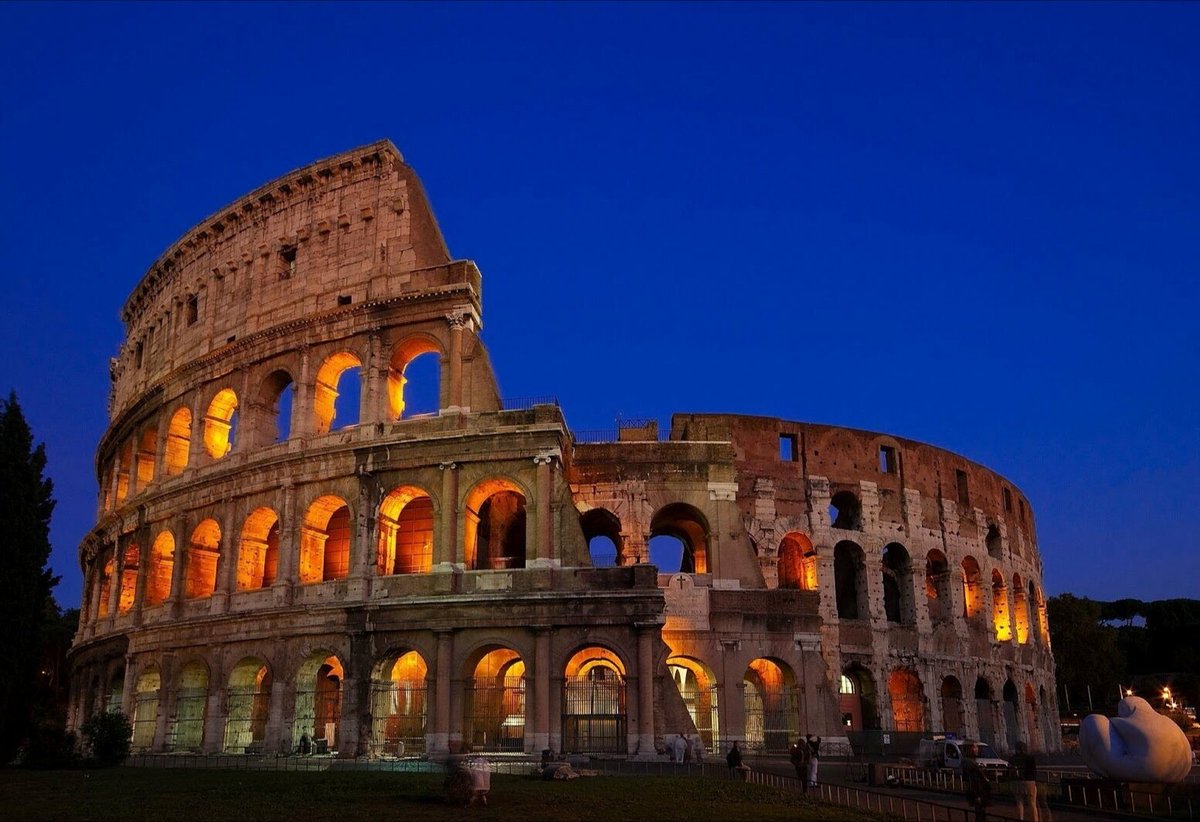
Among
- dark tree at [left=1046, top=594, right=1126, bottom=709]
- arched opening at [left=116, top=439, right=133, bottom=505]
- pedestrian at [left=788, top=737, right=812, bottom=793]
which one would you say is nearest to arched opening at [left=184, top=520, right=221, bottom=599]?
arched opening at [left=116, top=439, right=133, bottom=505]

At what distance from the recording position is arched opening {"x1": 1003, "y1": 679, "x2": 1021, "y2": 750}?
121 ft

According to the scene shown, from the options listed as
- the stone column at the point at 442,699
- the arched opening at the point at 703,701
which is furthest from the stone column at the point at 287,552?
the arched opening at the point at 703,701

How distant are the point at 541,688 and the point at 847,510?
1549 centimetres

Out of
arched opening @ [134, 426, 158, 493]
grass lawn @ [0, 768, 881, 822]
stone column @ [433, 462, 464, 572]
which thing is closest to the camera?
grass lawn @ [0, 768, 881, 822]

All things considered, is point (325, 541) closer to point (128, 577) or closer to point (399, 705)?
point (399, 705)

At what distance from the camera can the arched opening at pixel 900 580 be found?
34.5 m

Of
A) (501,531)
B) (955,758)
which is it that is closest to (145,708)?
(501,531)

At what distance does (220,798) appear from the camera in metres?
14.9

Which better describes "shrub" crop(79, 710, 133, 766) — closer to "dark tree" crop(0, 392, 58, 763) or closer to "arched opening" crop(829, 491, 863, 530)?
"dark tree" crop(0, 392, 58, 763)

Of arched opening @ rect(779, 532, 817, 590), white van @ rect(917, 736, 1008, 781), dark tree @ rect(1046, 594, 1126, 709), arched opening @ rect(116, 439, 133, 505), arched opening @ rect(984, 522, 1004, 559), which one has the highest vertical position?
arched opening @ rect(116, 439, 133, 505)

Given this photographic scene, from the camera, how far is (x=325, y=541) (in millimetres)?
27984

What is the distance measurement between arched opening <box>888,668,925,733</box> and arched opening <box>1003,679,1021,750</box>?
499 centimetres

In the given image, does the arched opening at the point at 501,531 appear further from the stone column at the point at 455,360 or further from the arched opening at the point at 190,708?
the arched opening at the point at 190,708

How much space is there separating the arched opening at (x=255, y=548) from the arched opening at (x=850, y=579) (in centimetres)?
1779
